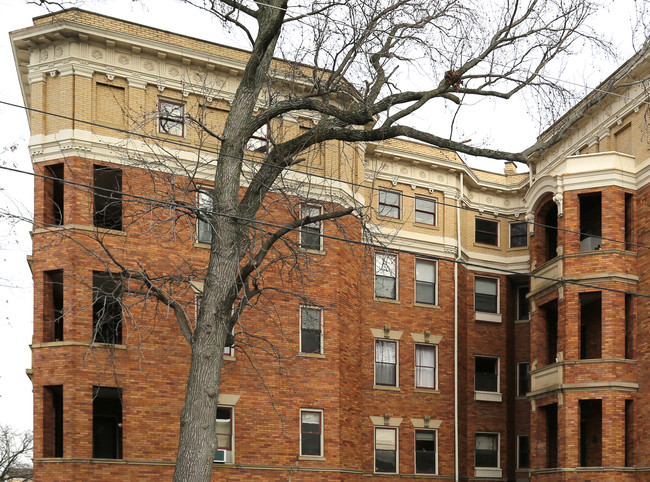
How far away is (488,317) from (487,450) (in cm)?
512

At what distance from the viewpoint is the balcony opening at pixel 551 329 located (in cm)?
3031

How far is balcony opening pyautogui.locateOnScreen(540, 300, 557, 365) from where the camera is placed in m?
30.3

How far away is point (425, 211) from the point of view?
33.3m

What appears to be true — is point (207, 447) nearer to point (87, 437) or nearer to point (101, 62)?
point (87, 437)

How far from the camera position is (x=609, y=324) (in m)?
27.2

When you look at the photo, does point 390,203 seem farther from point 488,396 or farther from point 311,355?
point 488,396

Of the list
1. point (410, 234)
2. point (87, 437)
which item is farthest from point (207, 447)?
point (410, 234)

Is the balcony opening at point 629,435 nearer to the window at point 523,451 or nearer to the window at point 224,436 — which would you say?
the window at point 523,451

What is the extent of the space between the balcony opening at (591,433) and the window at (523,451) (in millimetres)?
4172

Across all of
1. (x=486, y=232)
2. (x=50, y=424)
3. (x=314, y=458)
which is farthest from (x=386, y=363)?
(x=50, y=424)

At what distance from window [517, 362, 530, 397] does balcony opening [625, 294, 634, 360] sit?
6847mm

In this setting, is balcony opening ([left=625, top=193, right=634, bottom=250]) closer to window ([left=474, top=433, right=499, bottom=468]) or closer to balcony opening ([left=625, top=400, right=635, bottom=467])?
balcony opening ([left=625, top=400, right=635, bottom=467])

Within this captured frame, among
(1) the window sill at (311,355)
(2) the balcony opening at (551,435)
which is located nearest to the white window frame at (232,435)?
(1) the window sill at (311,355)

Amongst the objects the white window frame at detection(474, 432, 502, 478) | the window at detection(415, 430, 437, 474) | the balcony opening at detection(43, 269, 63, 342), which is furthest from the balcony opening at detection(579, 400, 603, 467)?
the balcony opening at detection(43, 269, 63, 342)
